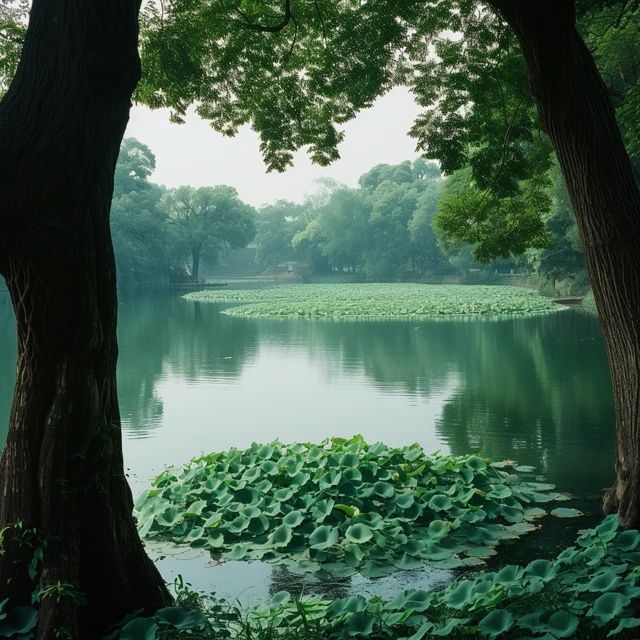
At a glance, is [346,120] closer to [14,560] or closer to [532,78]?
[532,78]

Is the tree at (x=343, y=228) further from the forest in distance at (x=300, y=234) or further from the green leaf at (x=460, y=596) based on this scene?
the green leaf at (x=460, y=596)

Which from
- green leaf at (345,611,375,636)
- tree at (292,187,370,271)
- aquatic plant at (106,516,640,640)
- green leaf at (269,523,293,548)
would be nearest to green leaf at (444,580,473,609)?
aquatic plant at (106,516,640,640)

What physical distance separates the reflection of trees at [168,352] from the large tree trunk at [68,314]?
6.13 m

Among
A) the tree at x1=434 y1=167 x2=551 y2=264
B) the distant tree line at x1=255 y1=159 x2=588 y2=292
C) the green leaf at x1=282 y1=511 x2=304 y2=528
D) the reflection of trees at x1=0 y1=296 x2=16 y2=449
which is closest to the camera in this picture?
the green leaf at x1=282 y1=511 x2=304 y2=528

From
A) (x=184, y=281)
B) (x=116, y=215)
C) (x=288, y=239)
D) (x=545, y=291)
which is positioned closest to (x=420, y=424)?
(x=545, y=291)

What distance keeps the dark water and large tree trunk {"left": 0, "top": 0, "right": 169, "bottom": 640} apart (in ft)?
4.72

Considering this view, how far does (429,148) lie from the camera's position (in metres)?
7.27

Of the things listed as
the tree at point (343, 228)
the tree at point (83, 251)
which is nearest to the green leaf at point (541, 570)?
the tree at point (83, 251)

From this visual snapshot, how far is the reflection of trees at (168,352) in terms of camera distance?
11.4m

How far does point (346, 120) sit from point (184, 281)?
42314mm

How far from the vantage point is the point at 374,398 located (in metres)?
11.1

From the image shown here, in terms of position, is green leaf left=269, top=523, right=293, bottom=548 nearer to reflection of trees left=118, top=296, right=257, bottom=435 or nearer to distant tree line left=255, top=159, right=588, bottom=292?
reflection of trees left=118, top=296, right=257, bottom=435

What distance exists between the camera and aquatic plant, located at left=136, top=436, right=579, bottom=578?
4.86 metres

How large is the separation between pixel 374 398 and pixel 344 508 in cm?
587
